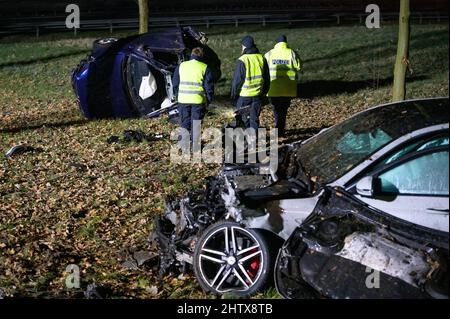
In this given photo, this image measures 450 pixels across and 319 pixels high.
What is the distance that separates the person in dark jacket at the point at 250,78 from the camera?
10711 millimetres

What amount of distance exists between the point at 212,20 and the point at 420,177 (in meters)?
28.2

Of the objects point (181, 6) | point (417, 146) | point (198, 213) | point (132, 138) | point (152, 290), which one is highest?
point (181, 6)

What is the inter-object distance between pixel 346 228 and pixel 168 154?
20.2ft

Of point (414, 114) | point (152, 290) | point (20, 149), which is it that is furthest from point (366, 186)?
point (20, 149)

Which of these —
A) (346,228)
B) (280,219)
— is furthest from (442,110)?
(280,219)

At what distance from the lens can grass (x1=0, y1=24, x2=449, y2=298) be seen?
7020 mm

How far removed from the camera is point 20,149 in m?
11.8

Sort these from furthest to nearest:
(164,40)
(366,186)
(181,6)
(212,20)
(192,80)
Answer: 1. (181,6)
2. (212,20)
3. (164,40)
4. (192,80)
5. (366,186)

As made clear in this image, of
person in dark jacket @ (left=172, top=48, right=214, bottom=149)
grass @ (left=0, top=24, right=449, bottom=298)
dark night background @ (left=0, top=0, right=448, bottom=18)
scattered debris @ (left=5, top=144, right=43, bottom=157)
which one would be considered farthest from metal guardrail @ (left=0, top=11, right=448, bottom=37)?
person in dark jacket @ (left=172, top=48, right=214, bottom=149)

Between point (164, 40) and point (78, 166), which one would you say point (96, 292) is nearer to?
point (78, 166)

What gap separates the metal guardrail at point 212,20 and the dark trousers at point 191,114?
828 inches

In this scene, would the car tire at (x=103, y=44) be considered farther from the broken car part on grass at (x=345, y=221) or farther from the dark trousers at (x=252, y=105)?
the broken car part on grass at (x=345, y=221)

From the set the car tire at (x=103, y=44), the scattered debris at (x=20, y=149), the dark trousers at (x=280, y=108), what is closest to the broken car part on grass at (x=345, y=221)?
the dark trousers at (x=280, y=108)
